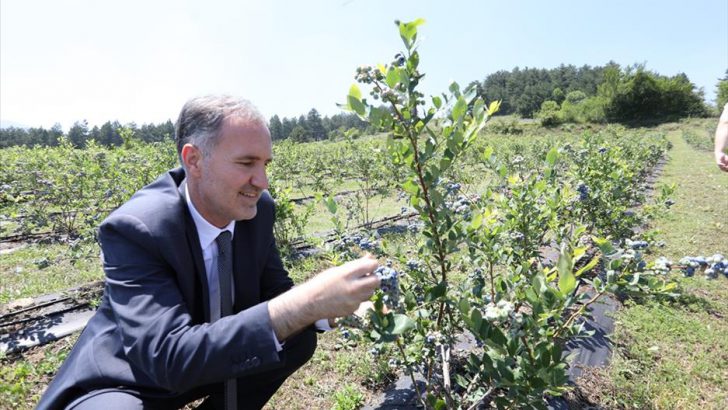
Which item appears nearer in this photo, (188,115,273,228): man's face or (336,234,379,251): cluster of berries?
(188,115,273,228): man's face

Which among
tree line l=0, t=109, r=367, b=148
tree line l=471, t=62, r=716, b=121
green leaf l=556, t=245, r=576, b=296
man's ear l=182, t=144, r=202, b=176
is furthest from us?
tree line l=0, t=109, r=367, b=148

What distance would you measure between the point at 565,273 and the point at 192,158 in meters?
1.33

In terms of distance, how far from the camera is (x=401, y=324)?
106 centimetres

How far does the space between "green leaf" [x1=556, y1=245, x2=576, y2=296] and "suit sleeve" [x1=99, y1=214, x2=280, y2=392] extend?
812 millimetres

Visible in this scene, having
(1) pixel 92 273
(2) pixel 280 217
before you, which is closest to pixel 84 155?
(1) pixel 92 273

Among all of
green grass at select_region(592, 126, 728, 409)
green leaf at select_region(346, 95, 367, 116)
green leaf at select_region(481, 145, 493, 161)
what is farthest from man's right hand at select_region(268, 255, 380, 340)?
green grass at select_region(592, 126, 728, 409)

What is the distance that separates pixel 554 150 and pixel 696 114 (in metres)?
55.8

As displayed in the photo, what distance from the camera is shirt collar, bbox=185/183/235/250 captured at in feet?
5.61

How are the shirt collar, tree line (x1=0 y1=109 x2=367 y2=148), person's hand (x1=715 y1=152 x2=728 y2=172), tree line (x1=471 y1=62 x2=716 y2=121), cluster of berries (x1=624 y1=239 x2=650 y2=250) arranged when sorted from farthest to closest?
tree line (x1=0 y1=109 x2=367 y2=148) → tree line (x1=471 y1=62 x2=716 y2=121) → person's hand (x1=715 y1=152 x2=728 y2=172) → the shirt collar → cluster of berries (x1=624 y1=239 x2=650 y2=250)

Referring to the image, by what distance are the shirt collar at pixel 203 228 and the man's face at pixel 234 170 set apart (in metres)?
0.07

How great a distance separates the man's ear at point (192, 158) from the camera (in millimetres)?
1539

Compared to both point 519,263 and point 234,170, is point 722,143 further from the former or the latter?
point 234,170

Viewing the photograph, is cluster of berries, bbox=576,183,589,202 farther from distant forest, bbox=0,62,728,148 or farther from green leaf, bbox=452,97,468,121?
distant forest, bbox=0,62,728,148

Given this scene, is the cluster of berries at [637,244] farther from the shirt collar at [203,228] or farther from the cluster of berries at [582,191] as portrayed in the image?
the cluster of berries at [582,191]
